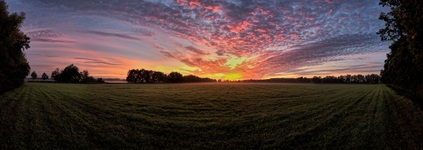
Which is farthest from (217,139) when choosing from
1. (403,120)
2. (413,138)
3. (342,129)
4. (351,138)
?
(403,120)

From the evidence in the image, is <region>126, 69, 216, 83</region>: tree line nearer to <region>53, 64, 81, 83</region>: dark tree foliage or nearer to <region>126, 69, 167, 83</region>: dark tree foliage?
<region>126, 69, 167, 83</region>: dark tree foliage

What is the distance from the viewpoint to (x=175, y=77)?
142 meters

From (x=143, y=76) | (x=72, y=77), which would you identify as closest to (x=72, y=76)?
(x=72, y=77)

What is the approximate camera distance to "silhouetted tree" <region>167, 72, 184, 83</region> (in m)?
140

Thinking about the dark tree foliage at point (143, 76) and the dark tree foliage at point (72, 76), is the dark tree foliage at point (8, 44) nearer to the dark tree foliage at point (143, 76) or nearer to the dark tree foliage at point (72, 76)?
the dark tree foliage at point (72, 76)

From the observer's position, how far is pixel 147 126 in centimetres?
1367

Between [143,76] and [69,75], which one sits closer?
[69,75]

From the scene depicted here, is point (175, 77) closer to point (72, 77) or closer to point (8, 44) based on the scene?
point (72, 77)

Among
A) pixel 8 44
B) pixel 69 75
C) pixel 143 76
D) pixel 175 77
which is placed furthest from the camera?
pixel 143 76

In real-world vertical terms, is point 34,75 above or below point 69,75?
above

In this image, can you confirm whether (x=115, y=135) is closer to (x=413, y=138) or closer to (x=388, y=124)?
(x=413, y=138)

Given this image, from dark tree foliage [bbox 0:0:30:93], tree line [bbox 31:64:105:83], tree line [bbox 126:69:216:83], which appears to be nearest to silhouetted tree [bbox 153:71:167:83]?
tree line [bbox 126:69:216:83]

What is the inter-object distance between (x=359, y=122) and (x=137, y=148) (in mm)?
15846

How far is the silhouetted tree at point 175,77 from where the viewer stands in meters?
140
